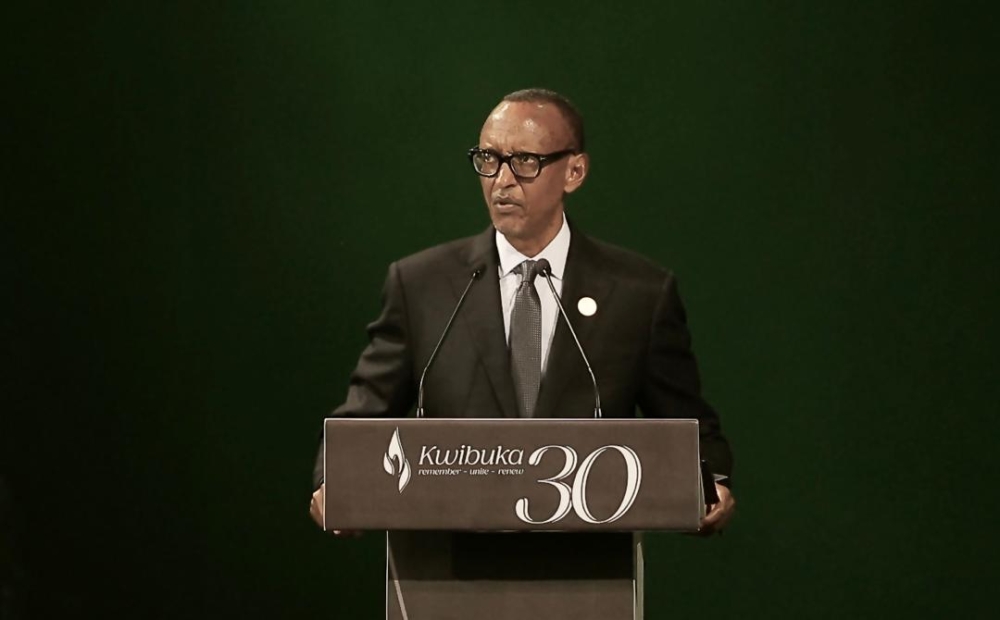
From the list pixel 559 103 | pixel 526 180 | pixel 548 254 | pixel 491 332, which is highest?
pixel 559 103

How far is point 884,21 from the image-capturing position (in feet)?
13.0

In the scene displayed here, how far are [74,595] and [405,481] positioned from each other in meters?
2.20

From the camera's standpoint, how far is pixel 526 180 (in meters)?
2.76

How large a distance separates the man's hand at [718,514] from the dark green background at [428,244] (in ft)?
4.60

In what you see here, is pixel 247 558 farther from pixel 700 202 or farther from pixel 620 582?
pixel 620 582

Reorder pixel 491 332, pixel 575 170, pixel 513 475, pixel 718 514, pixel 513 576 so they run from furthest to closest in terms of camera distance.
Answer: pixel 575 170 < pixel 491 332 < pixel 718 514 < pixel 513 576 < pixel 513 475

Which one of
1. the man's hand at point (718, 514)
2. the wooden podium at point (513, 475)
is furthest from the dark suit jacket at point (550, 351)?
the wooden podium at point (513, 475)

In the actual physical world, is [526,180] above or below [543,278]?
above

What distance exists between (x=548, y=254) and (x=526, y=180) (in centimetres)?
17

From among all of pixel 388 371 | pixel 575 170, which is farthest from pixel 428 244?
pixel 388 371

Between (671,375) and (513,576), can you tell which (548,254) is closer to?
(671,375)

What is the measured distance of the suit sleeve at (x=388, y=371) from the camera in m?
2.76

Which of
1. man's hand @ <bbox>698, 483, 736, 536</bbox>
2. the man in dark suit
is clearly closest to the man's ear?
the man in dark suit

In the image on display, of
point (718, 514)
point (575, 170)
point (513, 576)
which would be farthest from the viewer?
Answer: point (575, 170)
